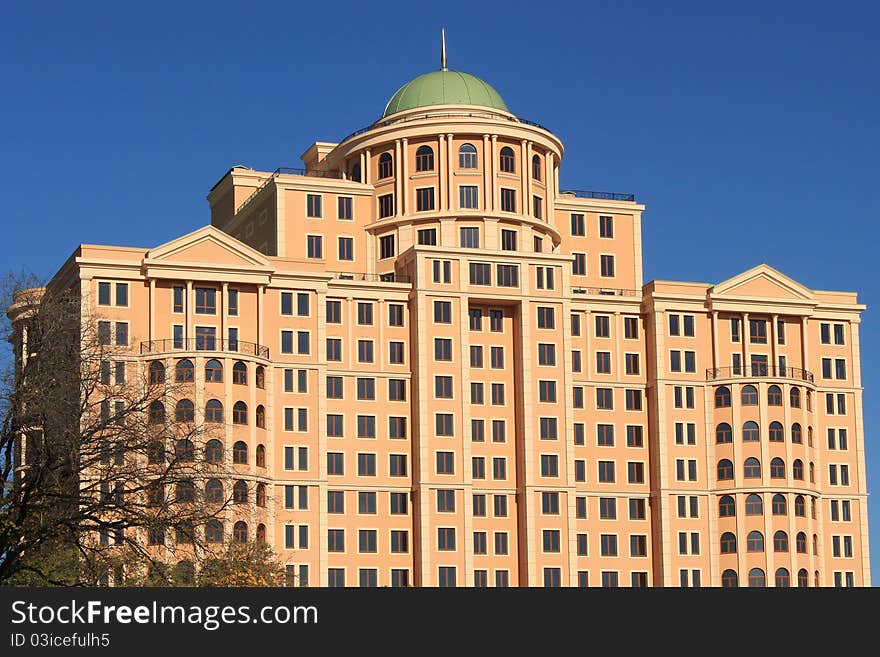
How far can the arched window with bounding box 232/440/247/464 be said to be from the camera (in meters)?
113

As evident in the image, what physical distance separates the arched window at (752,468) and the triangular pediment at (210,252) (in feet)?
126

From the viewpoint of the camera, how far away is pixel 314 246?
12744 centimetres

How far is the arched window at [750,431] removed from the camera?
127 meters

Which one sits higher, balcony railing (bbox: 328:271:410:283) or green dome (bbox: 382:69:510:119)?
green dome (bbox: 382:69:510:119)

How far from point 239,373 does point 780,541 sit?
41939 mm

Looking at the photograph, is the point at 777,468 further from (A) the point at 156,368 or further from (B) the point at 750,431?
(A) the point at 156,368

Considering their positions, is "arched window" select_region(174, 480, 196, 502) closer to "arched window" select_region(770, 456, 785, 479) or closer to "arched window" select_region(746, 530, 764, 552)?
"arched window" select_region(746, 530, 764, 552)

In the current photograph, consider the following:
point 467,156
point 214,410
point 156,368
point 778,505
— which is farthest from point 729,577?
point 156,368

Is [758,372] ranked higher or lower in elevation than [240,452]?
higher

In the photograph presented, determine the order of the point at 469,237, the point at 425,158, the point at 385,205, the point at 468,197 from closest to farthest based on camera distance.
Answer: the point at 469,237 → the point at 468,197 → the point at 425,158 → the point at 385,205

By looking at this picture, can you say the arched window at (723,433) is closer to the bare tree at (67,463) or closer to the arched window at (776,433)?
the arched window at (776,433)

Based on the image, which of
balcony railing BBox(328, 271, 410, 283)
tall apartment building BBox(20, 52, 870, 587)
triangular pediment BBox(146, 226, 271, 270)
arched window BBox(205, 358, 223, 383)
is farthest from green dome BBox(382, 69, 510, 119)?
arched window BBox(205, 358, 223, 383)

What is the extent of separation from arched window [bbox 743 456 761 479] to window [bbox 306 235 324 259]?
3535cm

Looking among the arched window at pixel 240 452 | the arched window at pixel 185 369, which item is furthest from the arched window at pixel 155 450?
the arched window at pixel 185 369
